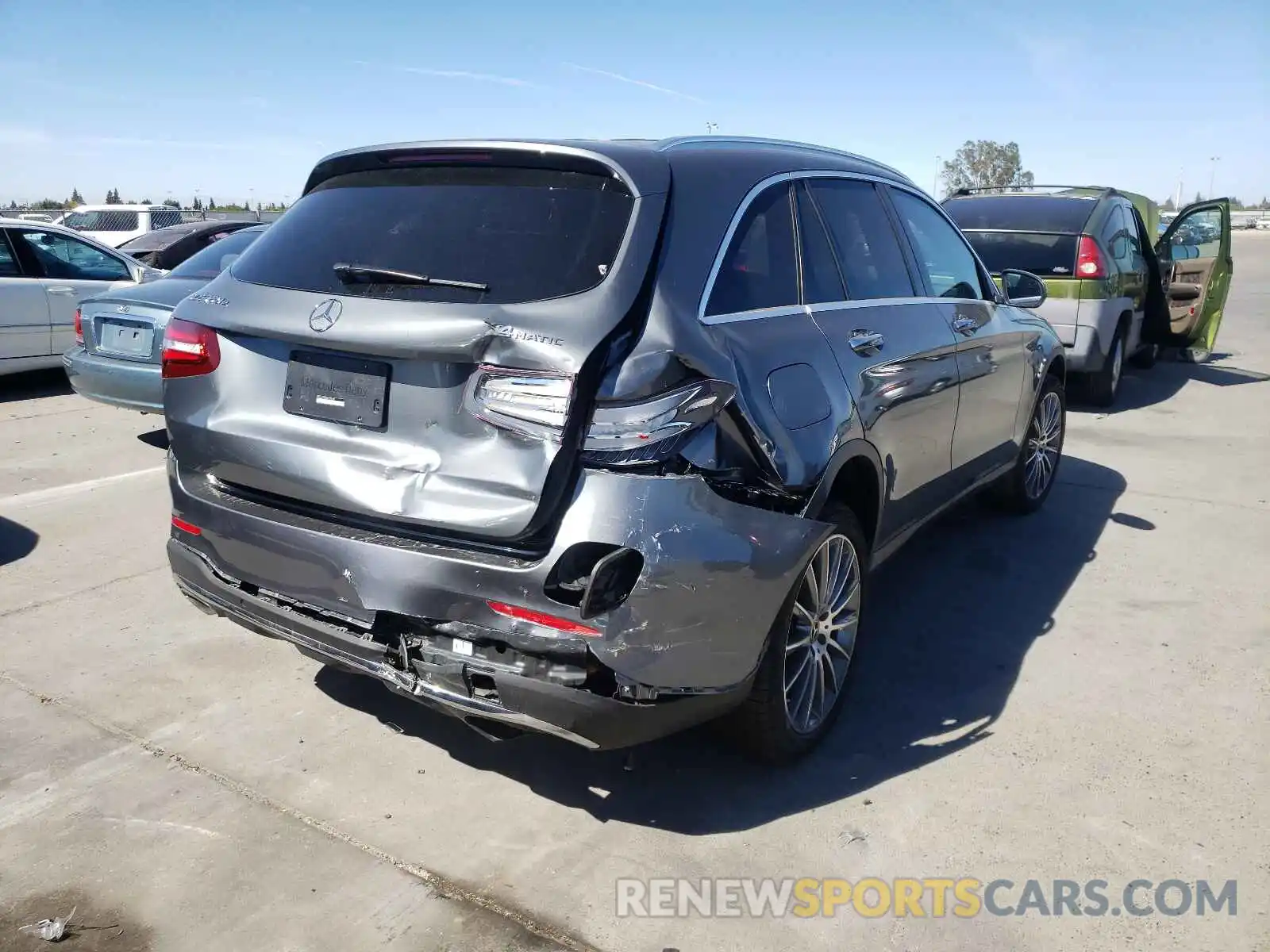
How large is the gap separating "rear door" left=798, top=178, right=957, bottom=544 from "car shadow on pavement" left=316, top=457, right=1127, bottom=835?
550 mm

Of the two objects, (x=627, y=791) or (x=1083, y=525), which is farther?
(x=1083, y=525)

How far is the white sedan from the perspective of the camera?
922 cm


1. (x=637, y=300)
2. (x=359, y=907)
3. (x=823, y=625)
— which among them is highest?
(x=637, y=300)

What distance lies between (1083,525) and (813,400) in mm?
3465

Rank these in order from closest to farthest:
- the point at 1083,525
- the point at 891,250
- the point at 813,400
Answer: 1. the point at 813,400
2. the point at 891,250
3. the point at 1083,525

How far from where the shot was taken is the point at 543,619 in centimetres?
257

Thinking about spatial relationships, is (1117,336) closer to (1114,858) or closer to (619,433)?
(1114,858)

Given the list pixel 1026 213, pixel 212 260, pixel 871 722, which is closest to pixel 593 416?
pixel 871 722

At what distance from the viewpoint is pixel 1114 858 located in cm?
291

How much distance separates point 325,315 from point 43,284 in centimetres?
806

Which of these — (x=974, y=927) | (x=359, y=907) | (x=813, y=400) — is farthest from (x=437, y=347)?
(x=974, y=927)

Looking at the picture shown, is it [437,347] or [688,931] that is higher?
[437,347]

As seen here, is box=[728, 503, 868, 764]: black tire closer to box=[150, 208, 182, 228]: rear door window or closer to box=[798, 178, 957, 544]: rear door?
box=[798, 178, 957, 544]: rear door

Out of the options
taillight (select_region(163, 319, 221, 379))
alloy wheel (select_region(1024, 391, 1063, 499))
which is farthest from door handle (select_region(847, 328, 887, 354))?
alloy wheel (select_region(1024, 391, 1063, 499))
